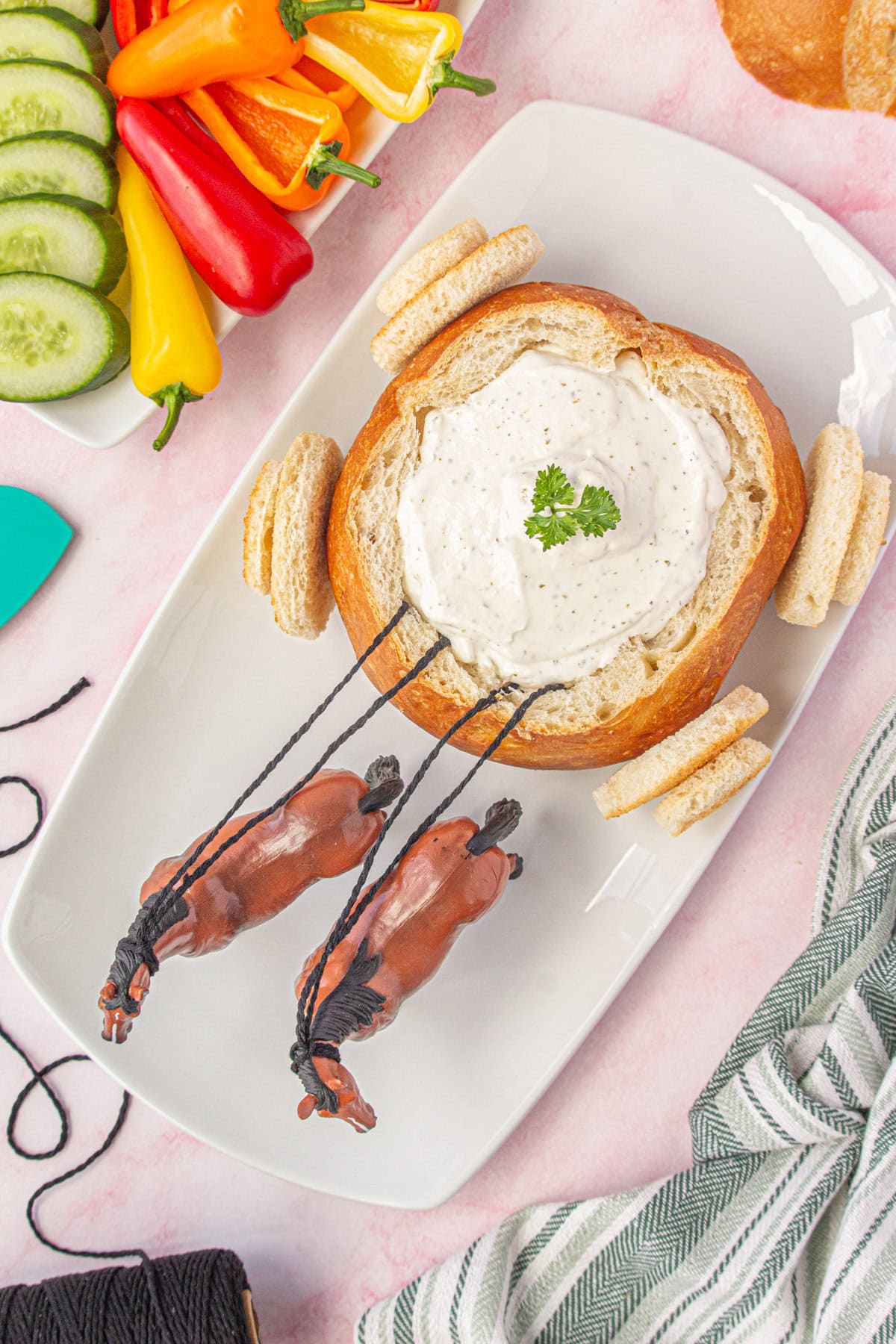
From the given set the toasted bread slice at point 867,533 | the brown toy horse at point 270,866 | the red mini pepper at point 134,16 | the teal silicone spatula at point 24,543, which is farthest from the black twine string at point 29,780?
the toasted bread slice at point 867,533

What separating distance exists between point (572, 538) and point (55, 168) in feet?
4.01

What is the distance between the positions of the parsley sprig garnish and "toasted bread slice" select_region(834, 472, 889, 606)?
475 mm

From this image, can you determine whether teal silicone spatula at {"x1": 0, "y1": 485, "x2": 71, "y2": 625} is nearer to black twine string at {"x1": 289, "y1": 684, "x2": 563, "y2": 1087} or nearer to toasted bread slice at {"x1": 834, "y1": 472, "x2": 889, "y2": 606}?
black twine string at {"x1": 289, "y1": 684, "x2": 563, "y2": 1087}

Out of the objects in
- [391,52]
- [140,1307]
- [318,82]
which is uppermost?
[391,52]

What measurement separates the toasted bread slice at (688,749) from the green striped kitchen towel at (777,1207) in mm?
373

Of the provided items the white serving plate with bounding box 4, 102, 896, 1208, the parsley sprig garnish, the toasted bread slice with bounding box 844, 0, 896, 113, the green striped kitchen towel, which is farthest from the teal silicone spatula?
the toasted bread slice with bounding box 844, 0, 896, 113

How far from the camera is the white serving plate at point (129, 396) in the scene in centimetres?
199

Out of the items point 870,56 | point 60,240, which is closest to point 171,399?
point 60,240

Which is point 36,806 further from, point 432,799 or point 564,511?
point 564,511

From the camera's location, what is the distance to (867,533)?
5.62 feet

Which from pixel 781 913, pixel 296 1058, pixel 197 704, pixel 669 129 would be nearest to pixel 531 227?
pixel 669 129

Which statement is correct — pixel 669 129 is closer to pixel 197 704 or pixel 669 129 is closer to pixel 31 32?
pixel 31 32

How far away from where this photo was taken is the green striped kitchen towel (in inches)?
73.1

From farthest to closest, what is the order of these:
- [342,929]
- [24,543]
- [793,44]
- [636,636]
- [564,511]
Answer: [24,543]
[793,44]
[342,929]
[636,636]
[564,511]
